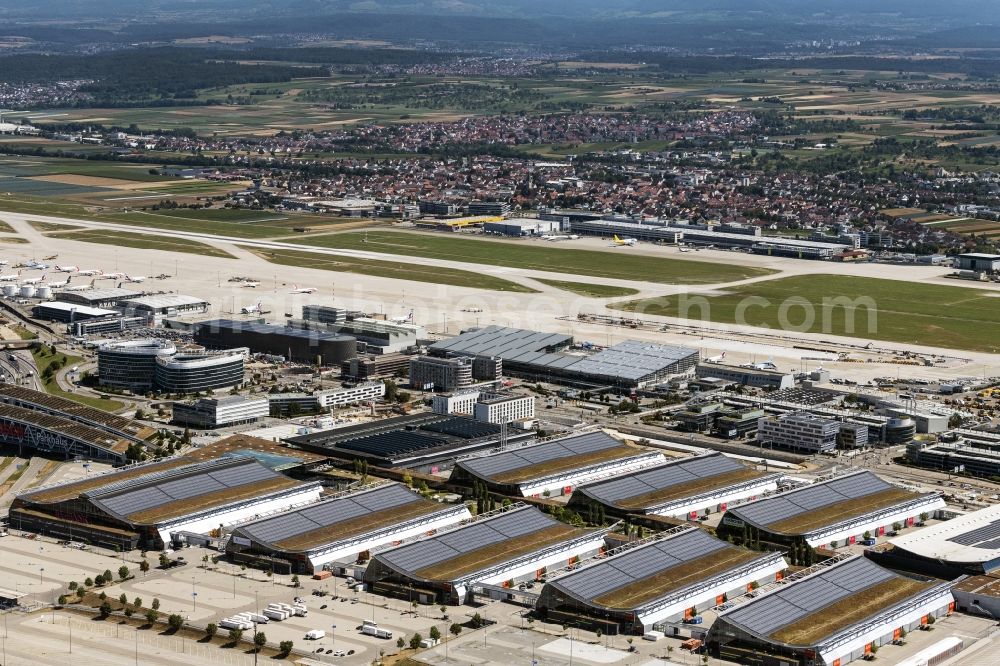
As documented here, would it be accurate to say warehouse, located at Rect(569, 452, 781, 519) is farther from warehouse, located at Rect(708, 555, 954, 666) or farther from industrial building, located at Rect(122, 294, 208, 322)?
industrial building, located at Rect(122, 294, 208, 322)

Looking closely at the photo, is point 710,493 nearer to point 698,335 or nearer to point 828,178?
point 698,335

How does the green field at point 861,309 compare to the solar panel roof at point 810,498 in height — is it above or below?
below

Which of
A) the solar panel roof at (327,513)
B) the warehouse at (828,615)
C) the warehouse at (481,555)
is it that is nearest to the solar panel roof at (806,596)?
the warehouse at (828,615)

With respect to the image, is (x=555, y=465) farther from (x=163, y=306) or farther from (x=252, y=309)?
(x=163, y=306)

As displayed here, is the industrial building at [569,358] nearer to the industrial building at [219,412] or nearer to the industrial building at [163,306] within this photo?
Result: the industrial building at [219,412]

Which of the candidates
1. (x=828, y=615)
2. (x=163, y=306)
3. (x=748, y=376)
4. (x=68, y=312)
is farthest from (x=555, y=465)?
(x=68, y=312)

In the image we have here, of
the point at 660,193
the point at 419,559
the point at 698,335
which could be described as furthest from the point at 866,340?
the point at 660,193
